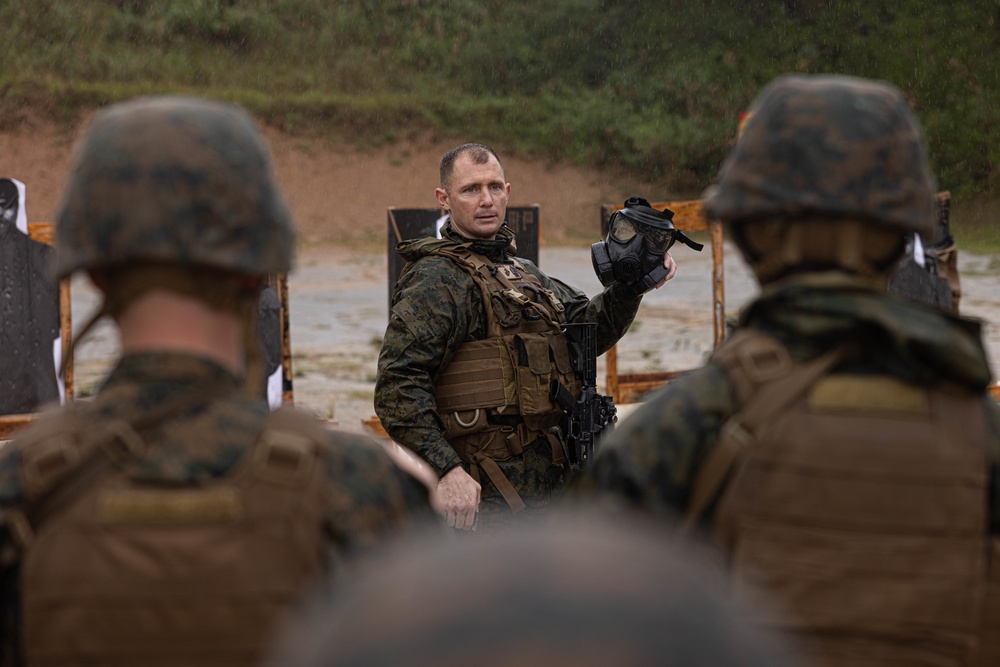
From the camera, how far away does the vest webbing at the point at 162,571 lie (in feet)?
4.49

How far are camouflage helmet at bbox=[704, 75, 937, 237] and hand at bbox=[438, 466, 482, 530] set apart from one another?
2.30 meters

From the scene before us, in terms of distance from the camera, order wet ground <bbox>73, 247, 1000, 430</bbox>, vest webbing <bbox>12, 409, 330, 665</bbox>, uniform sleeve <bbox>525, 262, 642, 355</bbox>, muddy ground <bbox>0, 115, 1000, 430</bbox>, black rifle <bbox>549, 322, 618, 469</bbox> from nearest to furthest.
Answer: vest webbing <bbox>12, 409, 330, 665</bbox>, black rifle <bbox>549, 322, 618, 469</bbox>, uniform sleeve <bbox>525, 262, 642, 355</bbox>, wet ground <bbox>73, 247, 1000, 430</bbox>, muddy ground <bbox>0, 115, 1000, 430</bbox>

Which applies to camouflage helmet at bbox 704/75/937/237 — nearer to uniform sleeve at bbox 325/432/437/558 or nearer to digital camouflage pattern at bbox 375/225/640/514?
uniform sleeve at bbox 325/432/437/558

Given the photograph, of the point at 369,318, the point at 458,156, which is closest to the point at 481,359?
the point at 458,156

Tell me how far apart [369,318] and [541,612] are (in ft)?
54.0

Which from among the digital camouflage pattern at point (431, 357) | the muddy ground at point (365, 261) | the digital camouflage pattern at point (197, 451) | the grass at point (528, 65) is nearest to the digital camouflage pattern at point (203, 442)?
the digital camouflage pattern at point (197, 451)

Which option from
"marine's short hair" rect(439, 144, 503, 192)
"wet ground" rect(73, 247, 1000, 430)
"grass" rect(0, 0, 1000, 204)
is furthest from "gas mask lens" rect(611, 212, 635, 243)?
"grass" rect(0, 0, 1000, 204)

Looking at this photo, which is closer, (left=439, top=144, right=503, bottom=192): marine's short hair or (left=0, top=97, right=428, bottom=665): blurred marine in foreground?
(left=0, top=97, right=428, bottom=665): blurred marine in foreground

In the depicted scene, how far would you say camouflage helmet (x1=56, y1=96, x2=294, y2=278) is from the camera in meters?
1.46

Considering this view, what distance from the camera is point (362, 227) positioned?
27.7 metres

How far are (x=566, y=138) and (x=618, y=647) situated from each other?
102 ft

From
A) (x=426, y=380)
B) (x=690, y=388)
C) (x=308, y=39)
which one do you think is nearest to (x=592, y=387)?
(x=426, y=380)

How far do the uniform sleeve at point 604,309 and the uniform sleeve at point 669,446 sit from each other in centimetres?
261

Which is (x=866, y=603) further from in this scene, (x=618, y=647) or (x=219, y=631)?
(x=618, y=647)
